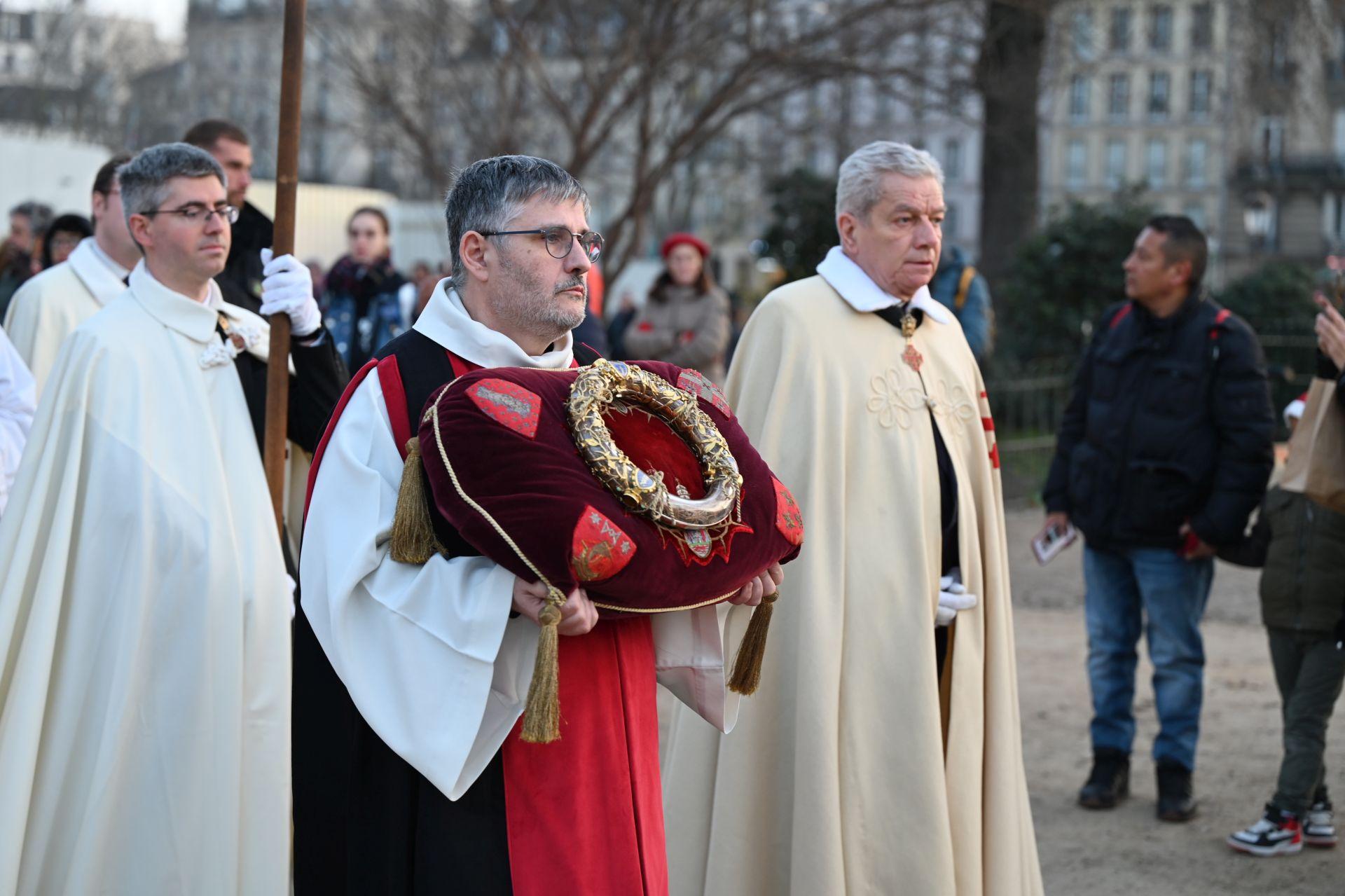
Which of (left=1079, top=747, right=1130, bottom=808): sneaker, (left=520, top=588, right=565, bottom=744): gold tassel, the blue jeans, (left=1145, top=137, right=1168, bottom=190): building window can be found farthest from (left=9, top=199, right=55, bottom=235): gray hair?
(left=1145, top=137, right=1168, bottom=190): building window

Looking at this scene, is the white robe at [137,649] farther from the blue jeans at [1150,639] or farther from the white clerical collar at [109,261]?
the blue jeans at [1150,639]

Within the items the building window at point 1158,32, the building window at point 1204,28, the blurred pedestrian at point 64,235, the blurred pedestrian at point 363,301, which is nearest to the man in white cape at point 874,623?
the blurred pedestrian at point 363,301

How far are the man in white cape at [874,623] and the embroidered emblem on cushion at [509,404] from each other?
5.34ft

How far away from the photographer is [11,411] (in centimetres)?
458

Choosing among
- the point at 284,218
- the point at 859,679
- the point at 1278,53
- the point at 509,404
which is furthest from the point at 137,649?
the point at 1278,53

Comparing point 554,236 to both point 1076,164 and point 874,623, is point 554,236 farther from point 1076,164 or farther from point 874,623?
point 1076,164

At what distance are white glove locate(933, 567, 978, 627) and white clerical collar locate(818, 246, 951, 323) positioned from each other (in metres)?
0.80

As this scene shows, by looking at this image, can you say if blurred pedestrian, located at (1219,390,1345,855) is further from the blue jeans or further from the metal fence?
the metal fence

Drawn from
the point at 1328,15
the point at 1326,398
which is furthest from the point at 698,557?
the point at 1328,15

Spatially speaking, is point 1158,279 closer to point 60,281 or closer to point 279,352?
point 279,352

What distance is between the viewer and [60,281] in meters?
5.43

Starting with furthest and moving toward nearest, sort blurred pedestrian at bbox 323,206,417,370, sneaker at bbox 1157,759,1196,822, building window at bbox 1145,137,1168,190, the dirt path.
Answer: building window at bbox 1145,137,1168,190 → blurred pedestrian at bbox 323,206,417,370 → sneaker at bbox 1157,759,1196,822 → the dirt path

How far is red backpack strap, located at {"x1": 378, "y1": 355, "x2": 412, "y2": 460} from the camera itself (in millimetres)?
3043

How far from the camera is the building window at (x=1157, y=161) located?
67.0 metres
